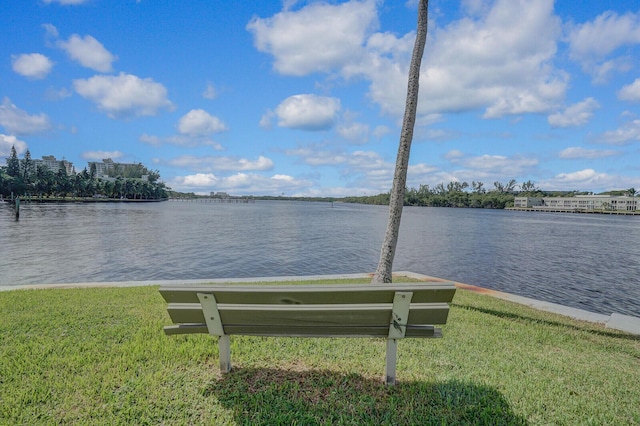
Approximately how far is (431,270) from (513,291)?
14.1ft

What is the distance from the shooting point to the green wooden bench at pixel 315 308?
2594 millimetres

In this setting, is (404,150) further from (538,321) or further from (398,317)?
(398,317)

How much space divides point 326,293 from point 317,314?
0.21 m

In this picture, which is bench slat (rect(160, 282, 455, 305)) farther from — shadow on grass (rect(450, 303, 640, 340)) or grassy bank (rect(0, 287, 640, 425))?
shadow on grass (rect(450, 303, 640, 340))

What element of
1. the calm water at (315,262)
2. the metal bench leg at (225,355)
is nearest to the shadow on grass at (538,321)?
the metal bench leg at (225,355)

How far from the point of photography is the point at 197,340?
13.2ft

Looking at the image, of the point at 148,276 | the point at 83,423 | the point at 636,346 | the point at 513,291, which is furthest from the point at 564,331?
the point at 148,276

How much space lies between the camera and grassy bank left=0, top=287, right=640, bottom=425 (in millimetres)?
2666

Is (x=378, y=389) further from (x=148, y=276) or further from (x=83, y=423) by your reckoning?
(x=148, y=276)

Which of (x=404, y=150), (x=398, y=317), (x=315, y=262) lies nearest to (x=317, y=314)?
(x=398, y=317)

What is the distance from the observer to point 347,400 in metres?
2.83

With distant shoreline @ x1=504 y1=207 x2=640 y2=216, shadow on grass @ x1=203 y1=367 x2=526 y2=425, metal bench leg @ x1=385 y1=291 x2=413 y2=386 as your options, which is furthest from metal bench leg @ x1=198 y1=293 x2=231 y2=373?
distant shoreline @ x1=504 y1=207 x2=640 y2=216

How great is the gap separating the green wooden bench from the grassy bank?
20.8 inches

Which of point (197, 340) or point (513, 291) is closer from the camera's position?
point (197, 340)
